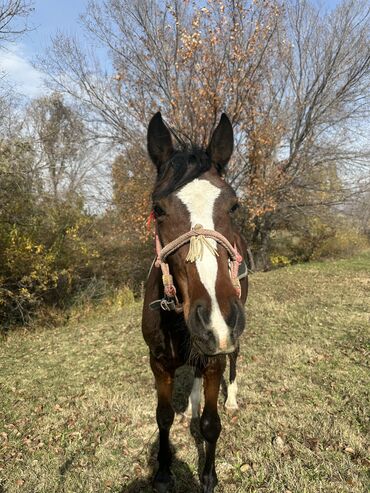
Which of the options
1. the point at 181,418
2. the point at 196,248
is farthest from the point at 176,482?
the point at 196,248

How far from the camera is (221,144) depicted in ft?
8.06

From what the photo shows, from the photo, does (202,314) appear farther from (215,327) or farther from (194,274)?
(194,274)

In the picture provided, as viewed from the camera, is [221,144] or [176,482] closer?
[221,144]

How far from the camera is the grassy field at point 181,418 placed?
280 centimetres

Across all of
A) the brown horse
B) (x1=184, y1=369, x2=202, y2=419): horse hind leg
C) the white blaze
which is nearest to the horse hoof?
the brown horse

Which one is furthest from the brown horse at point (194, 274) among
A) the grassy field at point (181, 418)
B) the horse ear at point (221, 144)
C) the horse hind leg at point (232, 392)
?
the horse hind leg at point (232, 392)

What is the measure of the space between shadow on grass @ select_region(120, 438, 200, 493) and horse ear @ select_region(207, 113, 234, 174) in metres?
2.55

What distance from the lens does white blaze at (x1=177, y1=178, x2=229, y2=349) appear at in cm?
157

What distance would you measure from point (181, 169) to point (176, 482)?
8.32 ft

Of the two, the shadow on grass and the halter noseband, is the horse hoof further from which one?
the halter noseband

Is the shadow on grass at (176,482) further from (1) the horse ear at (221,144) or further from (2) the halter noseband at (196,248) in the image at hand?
(1) the horse ear at (221,144)

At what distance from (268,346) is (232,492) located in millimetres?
3233

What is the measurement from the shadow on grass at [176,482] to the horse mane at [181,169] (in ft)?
7.74

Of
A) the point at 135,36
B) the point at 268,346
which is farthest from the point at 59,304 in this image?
the point at 135,36
